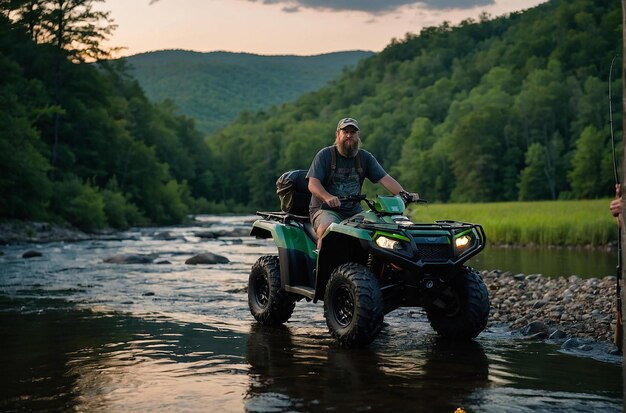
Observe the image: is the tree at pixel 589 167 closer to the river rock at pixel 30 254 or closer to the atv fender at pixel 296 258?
the river rock at pixel 30 254

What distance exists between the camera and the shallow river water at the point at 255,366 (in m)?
5.57

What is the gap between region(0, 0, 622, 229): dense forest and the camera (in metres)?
44.9

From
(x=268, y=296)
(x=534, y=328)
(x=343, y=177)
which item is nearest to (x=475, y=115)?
(x=534, y=328)

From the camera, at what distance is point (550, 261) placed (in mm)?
21172

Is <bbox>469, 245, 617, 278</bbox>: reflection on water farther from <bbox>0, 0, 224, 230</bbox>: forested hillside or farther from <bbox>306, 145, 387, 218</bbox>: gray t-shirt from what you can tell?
<bbox>0, 0, 224, 230</bbox>: forested hillside

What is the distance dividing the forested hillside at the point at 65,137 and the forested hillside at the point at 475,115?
37.5 metres

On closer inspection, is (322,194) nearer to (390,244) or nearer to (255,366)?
(390,244)

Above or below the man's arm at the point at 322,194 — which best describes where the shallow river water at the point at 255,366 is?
below

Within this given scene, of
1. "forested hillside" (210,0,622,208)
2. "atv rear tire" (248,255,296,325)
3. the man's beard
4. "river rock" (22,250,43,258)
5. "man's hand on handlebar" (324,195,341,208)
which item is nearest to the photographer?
"man's hand on handlebar" (324,195,341,208)

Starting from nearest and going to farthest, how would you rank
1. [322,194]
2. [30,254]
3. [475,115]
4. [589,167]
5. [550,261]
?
1. [322,194]
2. [550,261]
3. [30,254]
4. [589,167]
5. [475,115]

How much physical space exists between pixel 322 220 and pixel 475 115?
8140cm

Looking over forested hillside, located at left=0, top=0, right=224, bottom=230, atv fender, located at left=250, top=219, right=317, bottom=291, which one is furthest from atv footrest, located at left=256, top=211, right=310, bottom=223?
forested hillside, located at left=0, top=0, right=224, bottom=230

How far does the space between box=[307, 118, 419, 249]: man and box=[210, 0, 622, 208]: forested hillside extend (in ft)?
197

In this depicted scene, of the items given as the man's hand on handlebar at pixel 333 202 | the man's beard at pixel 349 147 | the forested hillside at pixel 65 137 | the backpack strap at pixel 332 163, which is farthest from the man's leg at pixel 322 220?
the forested hillside at pixel 65 137
